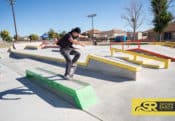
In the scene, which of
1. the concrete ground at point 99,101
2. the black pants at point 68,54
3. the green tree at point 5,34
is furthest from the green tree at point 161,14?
the green tree at point 5,34

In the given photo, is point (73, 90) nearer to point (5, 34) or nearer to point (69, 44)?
point (69, 44)

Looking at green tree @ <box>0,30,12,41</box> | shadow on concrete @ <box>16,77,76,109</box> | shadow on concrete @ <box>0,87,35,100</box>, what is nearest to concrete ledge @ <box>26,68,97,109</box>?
shadow on concrete @ <box>16,77,76,109</box>

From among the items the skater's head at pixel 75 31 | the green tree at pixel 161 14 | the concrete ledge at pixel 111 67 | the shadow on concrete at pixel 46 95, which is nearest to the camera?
the shadow on concrete at pixel 46 95

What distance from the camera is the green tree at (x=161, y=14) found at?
29.7 meters

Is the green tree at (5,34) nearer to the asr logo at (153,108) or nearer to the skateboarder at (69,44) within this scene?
the skateboarder at (69,44)

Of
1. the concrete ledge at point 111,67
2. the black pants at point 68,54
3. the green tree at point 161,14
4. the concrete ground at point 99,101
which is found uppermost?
the green tree at point 161,14

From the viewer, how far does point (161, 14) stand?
29.9 metres

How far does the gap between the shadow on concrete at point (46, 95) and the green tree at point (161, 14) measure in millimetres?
28952

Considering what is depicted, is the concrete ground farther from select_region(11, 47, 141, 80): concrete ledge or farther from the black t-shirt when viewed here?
the black t-shirt

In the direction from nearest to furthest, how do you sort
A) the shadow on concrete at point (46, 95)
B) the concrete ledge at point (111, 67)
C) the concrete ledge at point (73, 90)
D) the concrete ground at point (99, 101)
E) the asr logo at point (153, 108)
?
the asr logo at point (153, 108) < the concrete ground at point (99, 101) < the concrete ledge at point (73, 90) < the shadow on concrete at point (46, 95) < the concrete ledge at point (111, 67)

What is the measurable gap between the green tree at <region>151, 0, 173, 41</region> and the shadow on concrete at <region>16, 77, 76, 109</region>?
29.0 meters

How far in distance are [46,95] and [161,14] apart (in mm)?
30124

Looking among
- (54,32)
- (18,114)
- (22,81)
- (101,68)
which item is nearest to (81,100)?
(18,114)

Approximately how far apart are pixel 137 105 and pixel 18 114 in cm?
273
